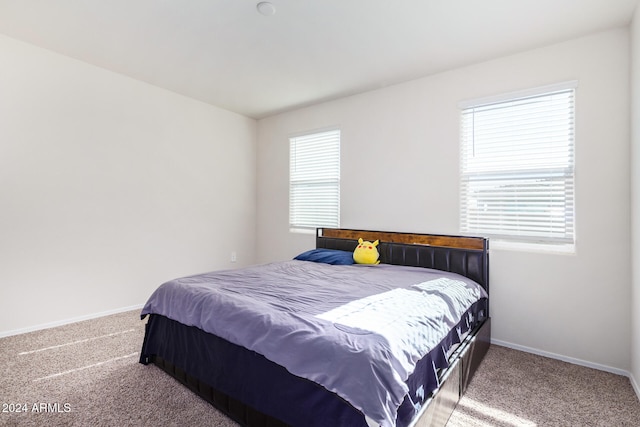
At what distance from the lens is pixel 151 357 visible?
235 cm

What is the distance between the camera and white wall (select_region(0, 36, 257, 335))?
9.24 feet

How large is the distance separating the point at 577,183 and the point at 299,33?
2482 mm

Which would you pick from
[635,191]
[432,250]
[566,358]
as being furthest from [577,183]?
[566,358]

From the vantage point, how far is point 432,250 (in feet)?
10.1

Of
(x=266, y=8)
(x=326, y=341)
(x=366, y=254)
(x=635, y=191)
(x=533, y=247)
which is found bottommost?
(x=326, y=341)

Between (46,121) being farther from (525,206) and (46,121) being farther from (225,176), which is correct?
(525,206)

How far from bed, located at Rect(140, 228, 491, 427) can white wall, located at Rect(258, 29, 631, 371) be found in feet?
1.25

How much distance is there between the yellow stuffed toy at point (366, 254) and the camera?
128 inches

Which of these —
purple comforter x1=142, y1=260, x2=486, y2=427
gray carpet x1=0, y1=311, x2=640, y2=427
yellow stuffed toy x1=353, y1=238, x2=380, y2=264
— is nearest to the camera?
purple comforter x1=142, y1=260, x2=486, y2=427

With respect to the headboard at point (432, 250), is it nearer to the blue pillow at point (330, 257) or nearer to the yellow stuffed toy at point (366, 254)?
the yellow stuffed toy at point (366, 254)

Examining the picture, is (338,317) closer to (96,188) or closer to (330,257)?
(330,257)

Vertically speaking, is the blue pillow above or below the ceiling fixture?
below

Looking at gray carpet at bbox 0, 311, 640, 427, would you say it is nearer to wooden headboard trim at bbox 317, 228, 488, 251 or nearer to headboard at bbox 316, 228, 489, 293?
headboard at bbox 316, 228, 489, 293

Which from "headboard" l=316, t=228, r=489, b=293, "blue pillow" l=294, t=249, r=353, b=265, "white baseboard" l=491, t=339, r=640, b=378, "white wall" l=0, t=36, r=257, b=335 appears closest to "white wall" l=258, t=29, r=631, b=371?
"white baseboard" l=491, t=339, r=640, b=378
